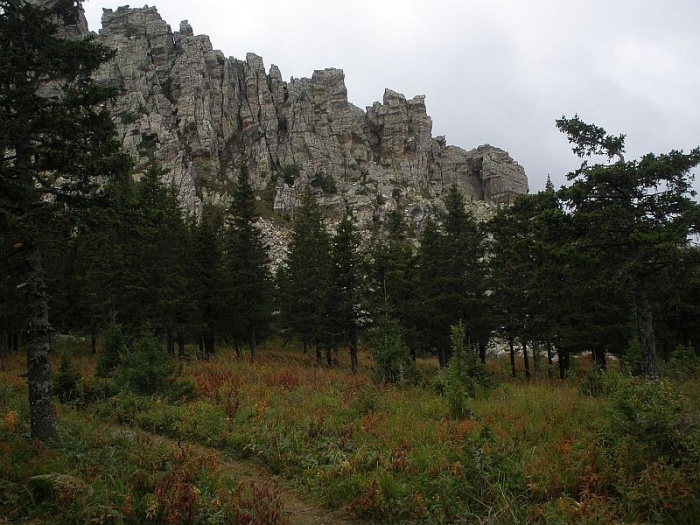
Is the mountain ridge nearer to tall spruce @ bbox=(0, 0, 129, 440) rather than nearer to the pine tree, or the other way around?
the pine tree

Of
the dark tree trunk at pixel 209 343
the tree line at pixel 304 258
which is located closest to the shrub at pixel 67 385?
the tree line at pixel 304 258

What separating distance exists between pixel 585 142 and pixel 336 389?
13309 mm

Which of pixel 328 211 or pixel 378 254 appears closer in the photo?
pixel 378 254

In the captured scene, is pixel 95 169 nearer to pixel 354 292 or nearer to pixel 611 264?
pixel 611 264

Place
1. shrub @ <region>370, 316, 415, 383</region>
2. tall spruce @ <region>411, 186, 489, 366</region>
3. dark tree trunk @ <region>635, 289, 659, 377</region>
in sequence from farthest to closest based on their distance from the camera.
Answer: tall spruce @ <region>411, 186, 489, 366</region>
shrub @ <region>370, 316, 415, 383</region>
dark tree trunk @ <region>635, 289, 659, 377</region>

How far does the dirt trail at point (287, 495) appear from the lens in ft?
19.4

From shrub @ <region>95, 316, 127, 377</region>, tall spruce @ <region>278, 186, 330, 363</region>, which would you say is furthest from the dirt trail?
tall spruce @ <region>278, 186, 330, 363</region>

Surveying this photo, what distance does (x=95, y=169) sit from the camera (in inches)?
334

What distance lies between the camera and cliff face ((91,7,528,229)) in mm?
92562

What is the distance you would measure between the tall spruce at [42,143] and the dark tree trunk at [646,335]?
52.7ft

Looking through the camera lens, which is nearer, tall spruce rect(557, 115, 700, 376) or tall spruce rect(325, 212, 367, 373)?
tall spruce rect(557, 115, 700, 376)

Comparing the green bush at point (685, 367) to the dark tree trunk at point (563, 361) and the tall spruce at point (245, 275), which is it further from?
the tall spruce at point (245, 275)

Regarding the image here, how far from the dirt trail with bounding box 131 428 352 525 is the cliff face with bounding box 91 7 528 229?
78.1 metres

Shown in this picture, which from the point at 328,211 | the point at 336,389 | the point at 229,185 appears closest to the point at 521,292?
the point at 336,389
